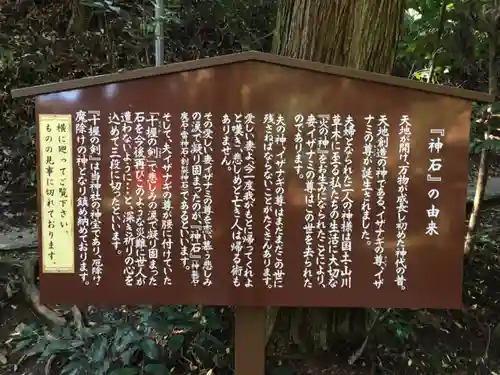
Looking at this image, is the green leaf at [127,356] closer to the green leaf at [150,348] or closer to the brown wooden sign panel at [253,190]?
the green leaf at [150,348]

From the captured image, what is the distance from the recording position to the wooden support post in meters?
2.78

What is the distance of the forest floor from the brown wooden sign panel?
0.98m

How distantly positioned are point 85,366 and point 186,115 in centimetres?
164

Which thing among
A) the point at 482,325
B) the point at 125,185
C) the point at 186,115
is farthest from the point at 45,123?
the point at 482,325

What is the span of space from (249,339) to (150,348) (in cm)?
74

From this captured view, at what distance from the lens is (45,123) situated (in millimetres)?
2590

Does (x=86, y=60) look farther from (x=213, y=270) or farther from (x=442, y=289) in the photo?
(x=442, y=289)

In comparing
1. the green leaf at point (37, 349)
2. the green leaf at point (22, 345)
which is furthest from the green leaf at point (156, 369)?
the green leaf at point (22, 345)

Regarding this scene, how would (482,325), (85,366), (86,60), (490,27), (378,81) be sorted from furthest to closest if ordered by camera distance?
(86,60) → (482,325) → (490,27) → (85,366) → (378,81)

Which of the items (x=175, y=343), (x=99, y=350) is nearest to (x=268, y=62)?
(x=175, y=343)

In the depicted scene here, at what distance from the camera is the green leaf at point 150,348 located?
329cm

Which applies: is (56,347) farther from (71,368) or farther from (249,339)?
(249,339)

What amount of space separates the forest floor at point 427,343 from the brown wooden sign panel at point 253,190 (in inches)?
38.7

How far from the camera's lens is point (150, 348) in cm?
330
